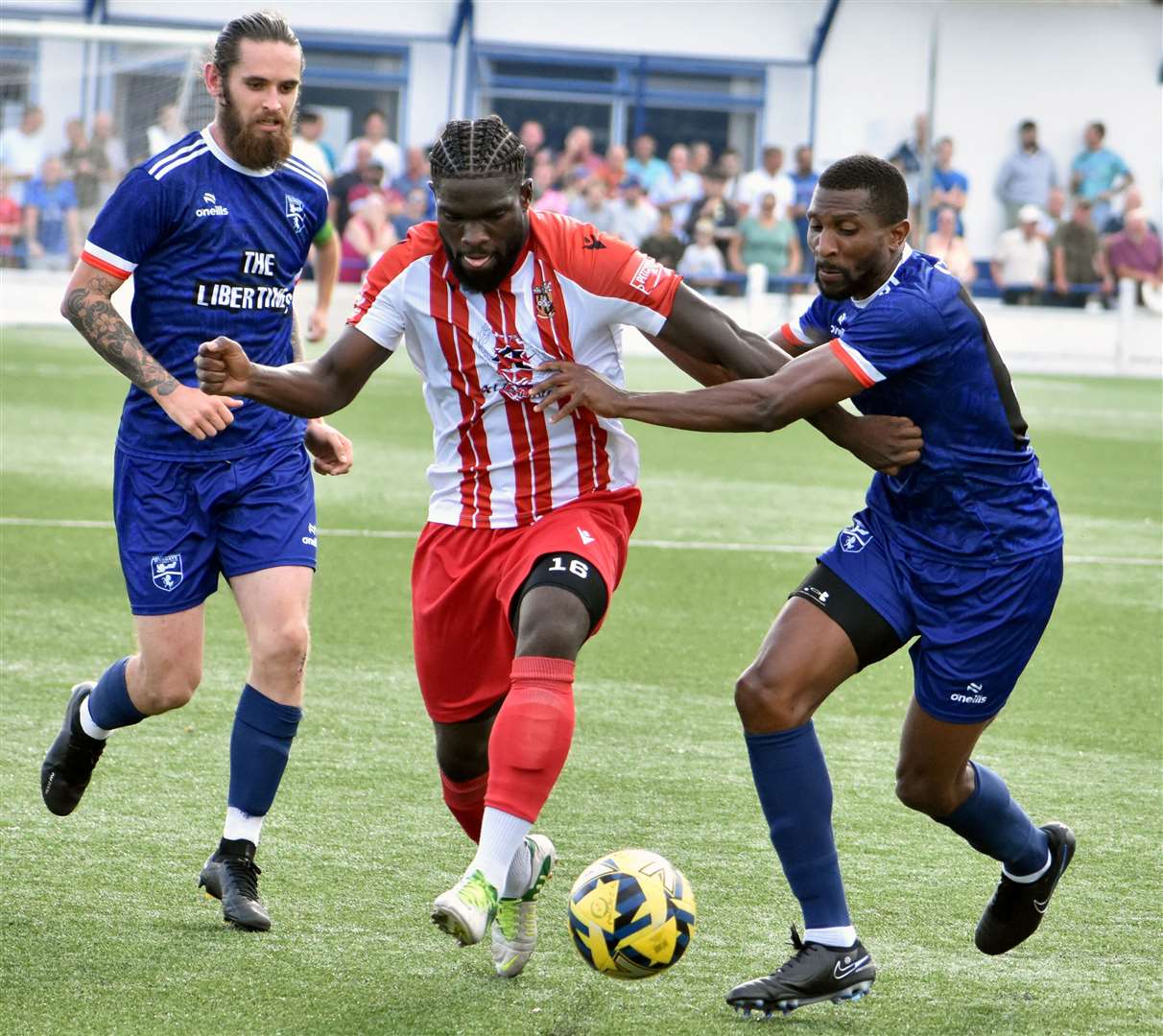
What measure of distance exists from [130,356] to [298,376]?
1.92 feet

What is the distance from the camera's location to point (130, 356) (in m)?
4.98

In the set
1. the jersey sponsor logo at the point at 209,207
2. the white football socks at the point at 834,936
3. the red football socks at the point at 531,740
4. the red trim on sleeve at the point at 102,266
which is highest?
the jersey sponsor logo at the point at 209,207

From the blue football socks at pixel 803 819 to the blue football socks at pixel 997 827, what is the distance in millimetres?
448

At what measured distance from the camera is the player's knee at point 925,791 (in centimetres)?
468

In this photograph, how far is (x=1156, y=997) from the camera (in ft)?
14.6

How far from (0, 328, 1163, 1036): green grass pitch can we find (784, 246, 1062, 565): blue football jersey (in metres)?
1.11

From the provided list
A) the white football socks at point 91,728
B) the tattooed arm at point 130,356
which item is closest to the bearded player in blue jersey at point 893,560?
the tattooed arm at point 130,356

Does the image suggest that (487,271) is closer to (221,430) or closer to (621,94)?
(221,430)

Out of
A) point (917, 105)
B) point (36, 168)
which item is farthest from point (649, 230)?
point (917, 105)

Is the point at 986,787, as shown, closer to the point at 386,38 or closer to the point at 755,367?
the point at 755,367

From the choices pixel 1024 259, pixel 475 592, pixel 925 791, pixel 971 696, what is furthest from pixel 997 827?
pixel 1024 259

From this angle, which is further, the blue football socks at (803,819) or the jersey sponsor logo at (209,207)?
the jersey sponsor logo at (209,207)

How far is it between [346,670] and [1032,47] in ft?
92.7

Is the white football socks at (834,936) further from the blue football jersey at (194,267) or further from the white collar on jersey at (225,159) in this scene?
the white collar on jersey at (225,159)
